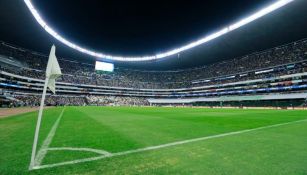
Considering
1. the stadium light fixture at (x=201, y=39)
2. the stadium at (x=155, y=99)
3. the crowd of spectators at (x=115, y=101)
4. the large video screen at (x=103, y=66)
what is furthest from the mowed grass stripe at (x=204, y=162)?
the large video screen at (x=103, y=66)

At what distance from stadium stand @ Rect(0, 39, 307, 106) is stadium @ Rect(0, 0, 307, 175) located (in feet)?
1.51

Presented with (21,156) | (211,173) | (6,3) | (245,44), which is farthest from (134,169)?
(245,44)

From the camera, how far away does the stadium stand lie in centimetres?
5800

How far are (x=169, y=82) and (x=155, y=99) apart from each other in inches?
626

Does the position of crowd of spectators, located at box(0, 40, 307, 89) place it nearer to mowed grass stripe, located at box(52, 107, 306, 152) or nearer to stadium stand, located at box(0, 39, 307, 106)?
stadium stand, located at box(0, 39, 307, 106)

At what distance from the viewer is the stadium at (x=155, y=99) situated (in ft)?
11.6

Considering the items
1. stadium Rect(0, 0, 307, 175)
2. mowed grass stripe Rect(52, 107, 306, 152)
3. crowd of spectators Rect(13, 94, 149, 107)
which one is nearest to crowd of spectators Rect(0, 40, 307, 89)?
stadium Rect(0, 0, 307, 175)

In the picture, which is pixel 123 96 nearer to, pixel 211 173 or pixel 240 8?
pixel 240 8

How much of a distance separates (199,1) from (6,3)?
3543 cm

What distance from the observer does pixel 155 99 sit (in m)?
103

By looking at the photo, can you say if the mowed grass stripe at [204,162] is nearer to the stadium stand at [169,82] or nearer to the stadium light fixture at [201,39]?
the stadium light fixture at [201,39]

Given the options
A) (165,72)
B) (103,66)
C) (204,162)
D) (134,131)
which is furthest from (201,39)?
(165,72)

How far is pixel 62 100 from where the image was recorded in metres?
75.0

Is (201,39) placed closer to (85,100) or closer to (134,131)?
(134,131)
